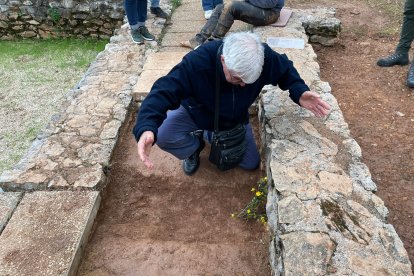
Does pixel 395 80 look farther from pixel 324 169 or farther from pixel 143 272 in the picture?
pixel 143 272

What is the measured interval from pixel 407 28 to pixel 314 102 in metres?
2.33

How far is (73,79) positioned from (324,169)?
12.2 ft

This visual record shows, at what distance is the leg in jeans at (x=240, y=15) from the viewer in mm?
4363

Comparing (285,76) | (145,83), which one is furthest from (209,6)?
(285,76)

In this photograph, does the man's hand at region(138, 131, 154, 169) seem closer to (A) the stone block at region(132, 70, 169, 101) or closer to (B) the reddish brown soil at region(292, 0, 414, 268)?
(A) the stone block at region(132, 70, 169, 101)

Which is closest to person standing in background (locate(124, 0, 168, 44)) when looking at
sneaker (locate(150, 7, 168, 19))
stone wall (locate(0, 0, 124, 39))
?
sneaker (locate(150, 7, 168, 19))

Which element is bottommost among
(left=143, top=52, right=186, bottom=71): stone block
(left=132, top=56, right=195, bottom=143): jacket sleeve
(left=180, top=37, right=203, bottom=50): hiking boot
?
(left=143, top=52, right=186, bottom=71): stone block

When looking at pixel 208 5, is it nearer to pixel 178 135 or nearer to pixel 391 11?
pixel 391 11

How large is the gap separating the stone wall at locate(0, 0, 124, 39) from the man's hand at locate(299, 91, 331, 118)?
159 inches

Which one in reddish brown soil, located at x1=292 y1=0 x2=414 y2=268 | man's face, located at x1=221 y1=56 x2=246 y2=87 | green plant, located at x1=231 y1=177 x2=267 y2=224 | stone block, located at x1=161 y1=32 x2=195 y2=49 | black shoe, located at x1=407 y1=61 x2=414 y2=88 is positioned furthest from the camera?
stone block, located at x1=161 y1=32 x2=195 y2=49

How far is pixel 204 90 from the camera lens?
8.27 ft

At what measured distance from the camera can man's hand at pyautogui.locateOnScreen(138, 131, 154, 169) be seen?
221 centimetres

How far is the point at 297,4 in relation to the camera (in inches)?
234

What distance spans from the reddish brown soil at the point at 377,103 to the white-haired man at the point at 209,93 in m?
0.96
